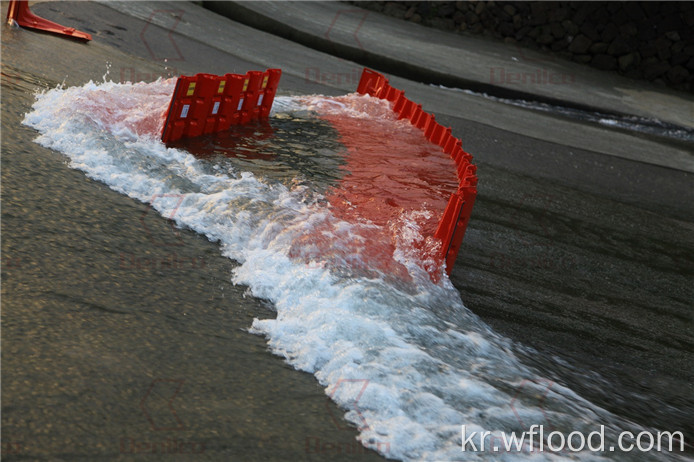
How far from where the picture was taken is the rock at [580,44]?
18000 mm

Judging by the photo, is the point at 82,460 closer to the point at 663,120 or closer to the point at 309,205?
the point at 309,205

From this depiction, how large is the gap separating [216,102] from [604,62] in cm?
1288

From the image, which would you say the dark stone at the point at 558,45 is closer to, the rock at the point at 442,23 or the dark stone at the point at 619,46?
the dark stone at the point at 619,46

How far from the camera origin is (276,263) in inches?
202

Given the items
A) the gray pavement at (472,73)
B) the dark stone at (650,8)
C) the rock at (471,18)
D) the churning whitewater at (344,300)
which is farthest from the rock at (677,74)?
the churning whitewater at (344,300)

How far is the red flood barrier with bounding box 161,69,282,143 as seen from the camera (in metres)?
7.30

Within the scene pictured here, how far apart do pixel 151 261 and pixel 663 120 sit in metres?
12.8

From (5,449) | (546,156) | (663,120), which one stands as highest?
(663,120)

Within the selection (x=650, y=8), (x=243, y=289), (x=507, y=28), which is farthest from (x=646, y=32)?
(x=243, y=289)

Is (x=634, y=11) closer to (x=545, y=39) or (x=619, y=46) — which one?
(x=619, y=46)

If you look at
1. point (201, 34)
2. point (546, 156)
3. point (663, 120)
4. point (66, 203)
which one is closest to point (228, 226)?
point (66, 203)

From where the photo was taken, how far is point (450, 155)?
913 centimetres

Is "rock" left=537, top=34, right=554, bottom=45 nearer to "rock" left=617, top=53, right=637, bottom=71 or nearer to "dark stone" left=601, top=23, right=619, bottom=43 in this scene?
"dark stone" left=601, top=23, right=619, bottom=43

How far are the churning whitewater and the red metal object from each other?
3174 millimetres
